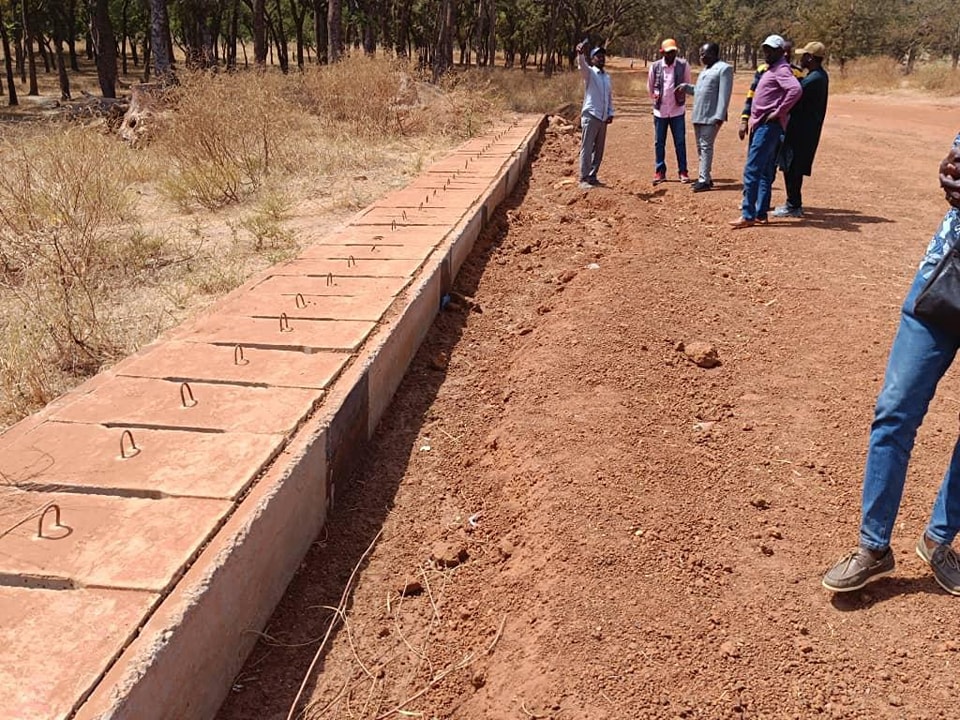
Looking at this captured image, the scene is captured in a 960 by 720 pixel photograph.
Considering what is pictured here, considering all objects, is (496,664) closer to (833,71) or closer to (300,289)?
(300,289)

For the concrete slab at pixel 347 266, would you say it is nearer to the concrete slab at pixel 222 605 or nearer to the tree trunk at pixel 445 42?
the concrete slab at pixel 222 605

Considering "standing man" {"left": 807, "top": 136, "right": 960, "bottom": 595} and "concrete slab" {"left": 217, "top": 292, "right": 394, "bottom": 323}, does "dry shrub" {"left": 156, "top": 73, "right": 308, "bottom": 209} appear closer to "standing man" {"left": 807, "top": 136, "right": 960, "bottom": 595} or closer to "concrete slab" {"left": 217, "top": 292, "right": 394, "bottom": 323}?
"concrete slab" {"left": 217, "top": 292, "right": 394, "bottom": 323}

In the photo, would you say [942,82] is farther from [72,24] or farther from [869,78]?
[72,24]

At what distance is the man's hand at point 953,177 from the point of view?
2.25m

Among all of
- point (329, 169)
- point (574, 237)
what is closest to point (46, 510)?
point (574, 237)

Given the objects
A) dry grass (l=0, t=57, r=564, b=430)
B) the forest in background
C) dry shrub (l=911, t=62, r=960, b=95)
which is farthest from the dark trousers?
dry shrub (l=911, t=62, r=960, b=95)

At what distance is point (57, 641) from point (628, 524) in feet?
5.65

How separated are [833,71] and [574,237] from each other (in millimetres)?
34628

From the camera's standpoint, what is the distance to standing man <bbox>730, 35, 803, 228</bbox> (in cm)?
643

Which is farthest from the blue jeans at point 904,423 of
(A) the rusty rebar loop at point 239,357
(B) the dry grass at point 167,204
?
(B) the dry grass at point 167,204

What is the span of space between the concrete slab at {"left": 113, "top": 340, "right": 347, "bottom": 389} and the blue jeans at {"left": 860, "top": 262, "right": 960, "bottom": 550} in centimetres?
199

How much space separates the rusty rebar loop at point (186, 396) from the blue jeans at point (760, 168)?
204 inches

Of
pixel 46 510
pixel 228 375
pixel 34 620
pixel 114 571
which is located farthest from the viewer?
pixel 228 375

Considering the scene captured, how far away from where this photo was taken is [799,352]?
418cm
